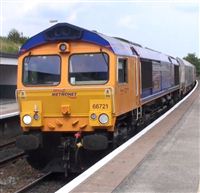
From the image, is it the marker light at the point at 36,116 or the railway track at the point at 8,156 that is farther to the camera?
the railway track at the point at 8,156

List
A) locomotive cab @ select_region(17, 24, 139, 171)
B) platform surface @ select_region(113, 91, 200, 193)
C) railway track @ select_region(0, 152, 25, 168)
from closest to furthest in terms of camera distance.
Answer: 1. platform surface @ select_region(113, 91, 200, 193)
2. locomotive cab @ select_region(17, 24, 139, 171)
3. railway track @ select_region(0, 152, 25, 168)

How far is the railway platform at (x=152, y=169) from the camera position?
23.5 ft

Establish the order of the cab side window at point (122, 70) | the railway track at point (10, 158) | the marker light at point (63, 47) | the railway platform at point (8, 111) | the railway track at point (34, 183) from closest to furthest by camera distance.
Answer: the railway track at point (34, 183) < the marker light at point (63, 47) < the cab side window at point (122, 70) < the railway track at point (10, 158) < the railway platform at point (8, 111)

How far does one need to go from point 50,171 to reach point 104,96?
2.03 meters

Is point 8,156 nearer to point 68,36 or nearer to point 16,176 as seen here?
point 16,176

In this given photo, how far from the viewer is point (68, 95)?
35.2 feet

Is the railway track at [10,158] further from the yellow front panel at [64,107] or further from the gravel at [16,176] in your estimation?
the yellow front panel at [64,107]

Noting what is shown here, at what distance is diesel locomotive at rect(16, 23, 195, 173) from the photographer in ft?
34.7

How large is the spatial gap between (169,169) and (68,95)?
3241 mm

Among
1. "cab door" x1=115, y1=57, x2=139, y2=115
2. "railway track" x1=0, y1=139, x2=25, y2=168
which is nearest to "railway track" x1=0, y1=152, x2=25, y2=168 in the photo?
"railway track" x1=0, y1=139, x2=25, y2=168

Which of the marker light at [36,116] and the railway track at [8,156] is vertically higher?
the marker light at [36,116]

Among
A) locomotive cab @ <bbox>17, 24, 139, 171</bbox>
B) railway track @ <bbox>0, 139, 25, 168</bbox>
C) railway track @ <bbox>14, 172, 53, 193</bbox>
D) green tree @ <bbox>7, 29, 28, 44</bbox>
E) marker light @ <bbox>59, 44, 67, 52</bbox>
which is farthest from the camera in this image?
green tree @ <bbox>7, 29, 28, 44</bbox>

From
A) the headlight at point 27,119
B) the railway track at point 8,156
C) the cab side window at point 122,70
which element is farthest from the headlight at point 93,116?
the railway track at point 8,156

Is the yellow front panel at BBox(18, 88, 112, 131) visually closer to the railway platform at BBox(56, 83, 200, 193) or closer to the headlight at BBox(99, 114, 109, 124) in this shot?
the headlight at BBox(99, 114, 109, 124)
